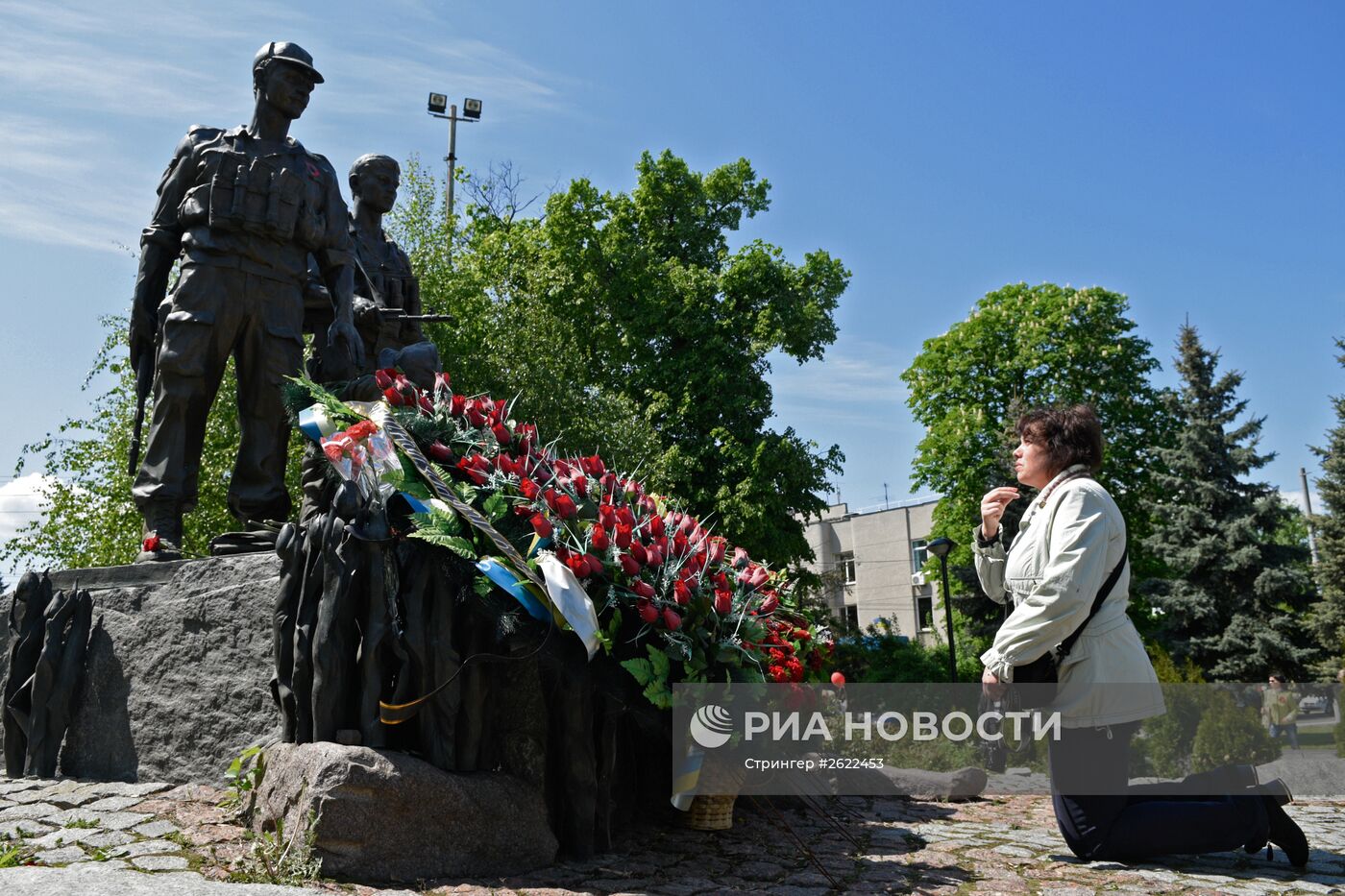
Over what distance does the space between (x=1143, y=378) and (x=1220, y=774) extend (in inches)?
1090

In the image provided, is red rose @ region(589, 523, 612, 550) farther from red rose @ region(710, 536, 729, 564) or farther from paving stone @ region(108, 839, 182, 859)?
paving stone @ region(108, 839, 182, 859)

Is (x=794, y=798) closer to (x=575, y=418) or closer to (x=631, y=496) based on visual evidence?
(x=631, y=496)

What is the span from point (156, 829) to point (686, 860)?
7.57ft

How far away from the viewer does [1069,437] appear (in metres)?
4.89

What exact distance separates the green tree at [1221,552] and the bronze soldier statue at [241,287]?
2321 centimetres

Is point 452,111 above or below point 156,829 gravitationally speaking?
above

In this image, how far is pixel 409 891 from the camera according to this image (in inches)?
168

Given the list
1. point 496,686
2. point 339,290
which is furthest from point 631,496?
point 339,290

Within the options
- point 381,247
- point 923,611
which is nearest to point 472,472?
point 381,247

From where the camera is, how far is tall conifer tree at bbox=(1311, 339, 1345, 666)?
24.2m

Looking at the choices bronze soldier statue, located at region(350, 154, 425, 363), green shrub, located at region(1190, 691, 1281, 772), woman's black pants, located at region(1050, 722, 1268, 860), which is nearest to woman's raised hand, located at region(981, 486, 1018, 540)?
woman's black pants, located at region(1050, 722, 1268, 860)

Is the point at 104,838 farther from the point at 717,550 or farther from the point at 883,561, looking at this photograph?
the point at 883,561

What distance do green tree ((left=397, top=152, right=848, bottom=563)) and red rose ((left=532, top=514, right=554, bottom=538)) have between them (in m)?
16.4
